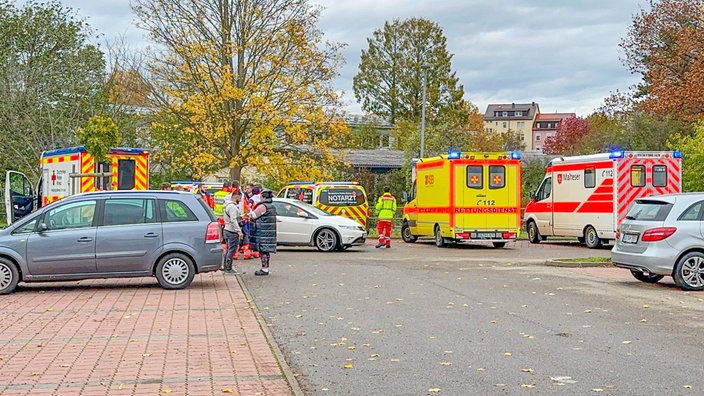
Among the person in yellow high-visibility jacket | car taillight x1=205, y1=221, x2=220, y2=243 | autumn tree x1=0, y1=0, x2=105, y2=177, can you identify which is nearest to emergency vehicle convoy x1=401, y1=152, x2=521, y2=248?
the person in yellow high-visibility jacket

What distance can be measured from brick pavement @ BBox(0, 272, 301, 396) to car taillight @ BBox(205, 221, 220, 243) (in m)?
0.93

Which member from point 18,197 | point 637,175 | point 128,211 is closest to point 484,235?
point 637,175

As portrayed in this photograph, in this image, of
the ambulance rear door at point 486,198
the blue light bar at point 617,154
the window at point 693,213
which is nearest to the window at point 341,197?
the ambulance rear door at point 486,198

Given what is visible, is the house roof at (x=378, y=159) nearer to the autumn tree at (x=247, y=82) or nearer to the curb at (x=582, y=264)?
the autumn tree at (x=247, y=82)

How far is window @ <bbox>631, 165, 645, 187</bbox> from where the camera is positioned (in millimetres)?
26359

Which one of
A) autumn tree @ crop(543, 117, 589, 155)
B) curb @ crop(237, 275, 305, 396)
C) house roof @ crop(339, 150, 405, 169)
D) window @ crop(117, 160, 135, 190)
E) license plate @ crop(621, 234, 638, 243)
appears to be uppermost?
autumn tree @ crop(543, 117, 589, 155)

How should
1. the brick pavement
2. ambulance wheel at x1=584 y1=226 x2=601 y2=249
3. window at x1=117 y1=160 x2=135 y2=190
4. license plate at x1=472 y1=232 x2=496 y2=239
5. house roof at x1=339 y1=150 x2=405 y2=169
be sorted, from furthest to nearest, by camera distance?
house roof at x1=339 y1=150 x2=405 y2=169
ambulance wheel at x1=584 y1=226 x2=601 y2=249
license plate at x1=472 y1=232 x2=496 y2=239
window at x1=117 y1=160 x2=135 y2=190
the brick pavement

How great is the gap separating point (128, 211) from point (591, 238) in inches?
659

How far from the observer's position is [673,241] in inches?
595

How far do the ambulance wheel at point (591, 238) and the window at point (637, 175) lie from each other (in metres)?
2.03

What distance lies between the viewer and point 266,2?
3647 cm

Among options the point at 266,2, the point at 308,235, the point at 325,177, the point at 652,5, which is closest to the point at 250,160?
the point at 325,177

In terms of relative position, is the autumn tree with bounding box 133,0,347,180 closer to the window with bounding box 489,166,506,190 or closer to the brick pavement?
the window with bounding box 489,166,506,190

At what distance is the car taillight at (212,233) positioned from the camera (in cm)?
1527
